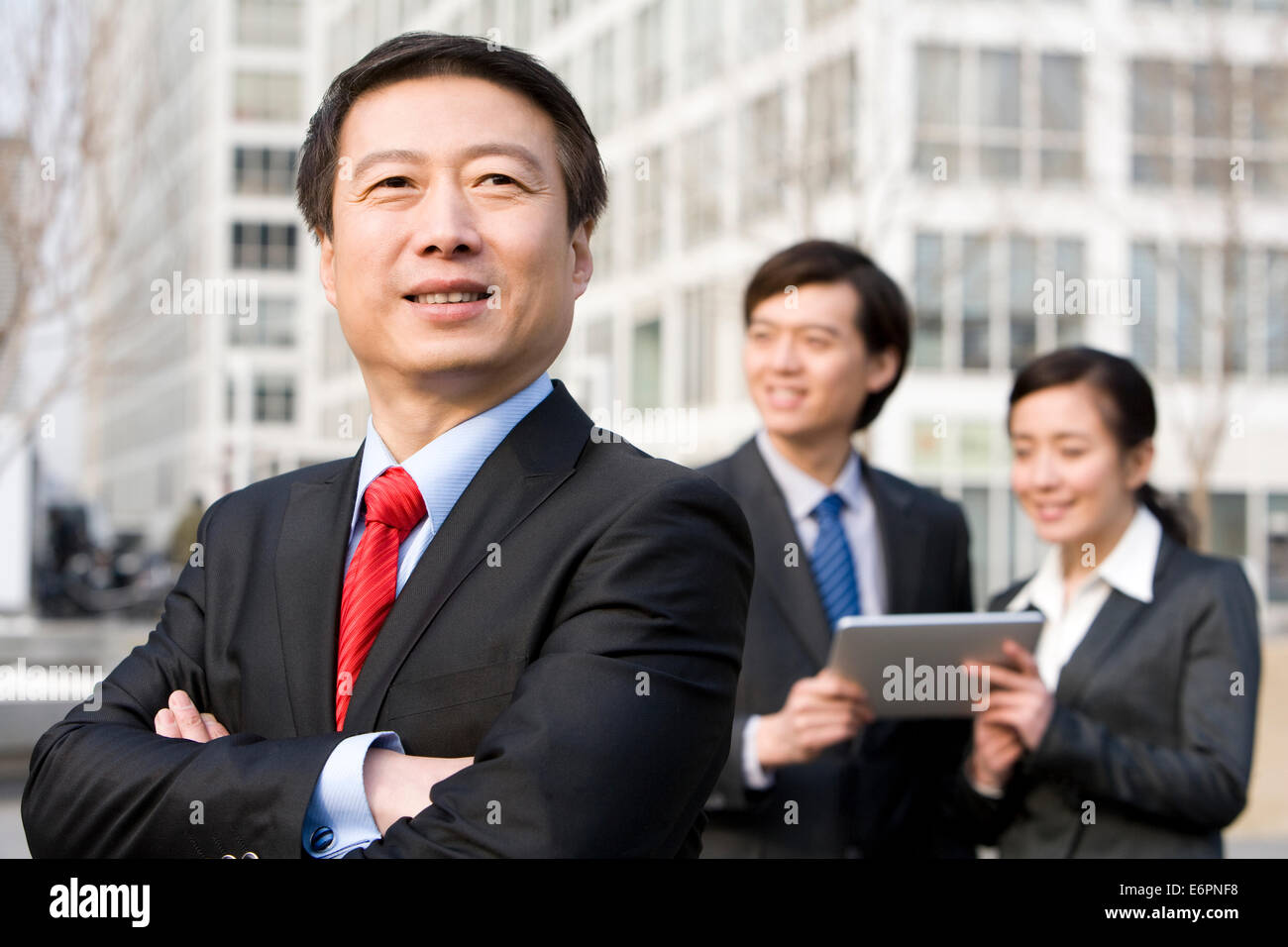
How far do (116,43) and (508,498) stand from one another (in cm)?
842

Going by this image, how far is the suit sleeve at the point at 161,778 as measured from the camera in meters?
1.74

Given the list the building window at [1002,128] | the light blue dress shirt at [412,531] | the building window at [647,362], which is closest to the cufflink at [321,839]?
the light blue dress shirt at [412,531]

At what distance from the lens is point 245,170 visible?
1997 inches

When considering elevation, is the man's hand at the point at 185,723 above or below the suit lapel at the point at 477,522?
below

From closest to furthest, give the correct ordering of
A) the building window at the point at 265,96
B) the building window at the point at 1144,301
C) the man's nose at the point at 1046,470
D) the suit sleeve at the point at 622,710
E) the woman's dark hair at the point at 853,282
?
the suit sleeve at the point at 622,710, the man's nose at the point at 1046,470, the woman's dark hair at the point at 853,282, the building window at the point at 1144,301, the building window at the point at 265,96

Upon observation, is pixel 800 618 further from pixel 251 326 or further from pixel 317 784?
pixel 251 326

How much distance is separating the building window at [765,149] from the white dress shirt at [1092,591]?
334 inches

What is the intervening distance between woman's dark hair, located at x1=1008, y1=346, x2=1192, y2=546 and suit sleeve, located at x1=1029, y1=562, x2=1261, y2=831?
463mm

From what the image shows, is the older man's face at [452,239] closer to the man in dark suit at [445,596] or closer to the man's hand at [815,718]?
the man in dark suit at [445,596]

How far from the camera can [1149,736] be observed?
3160 millimetres

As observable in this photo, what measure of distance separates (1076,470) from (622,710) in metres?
2.00

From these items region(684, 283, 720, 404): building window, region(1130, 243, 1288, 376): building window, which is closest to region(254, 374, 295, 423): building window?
region(684, 283, 720, 404): building window

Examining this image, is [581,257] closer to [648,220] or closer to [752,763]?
[752,763]
